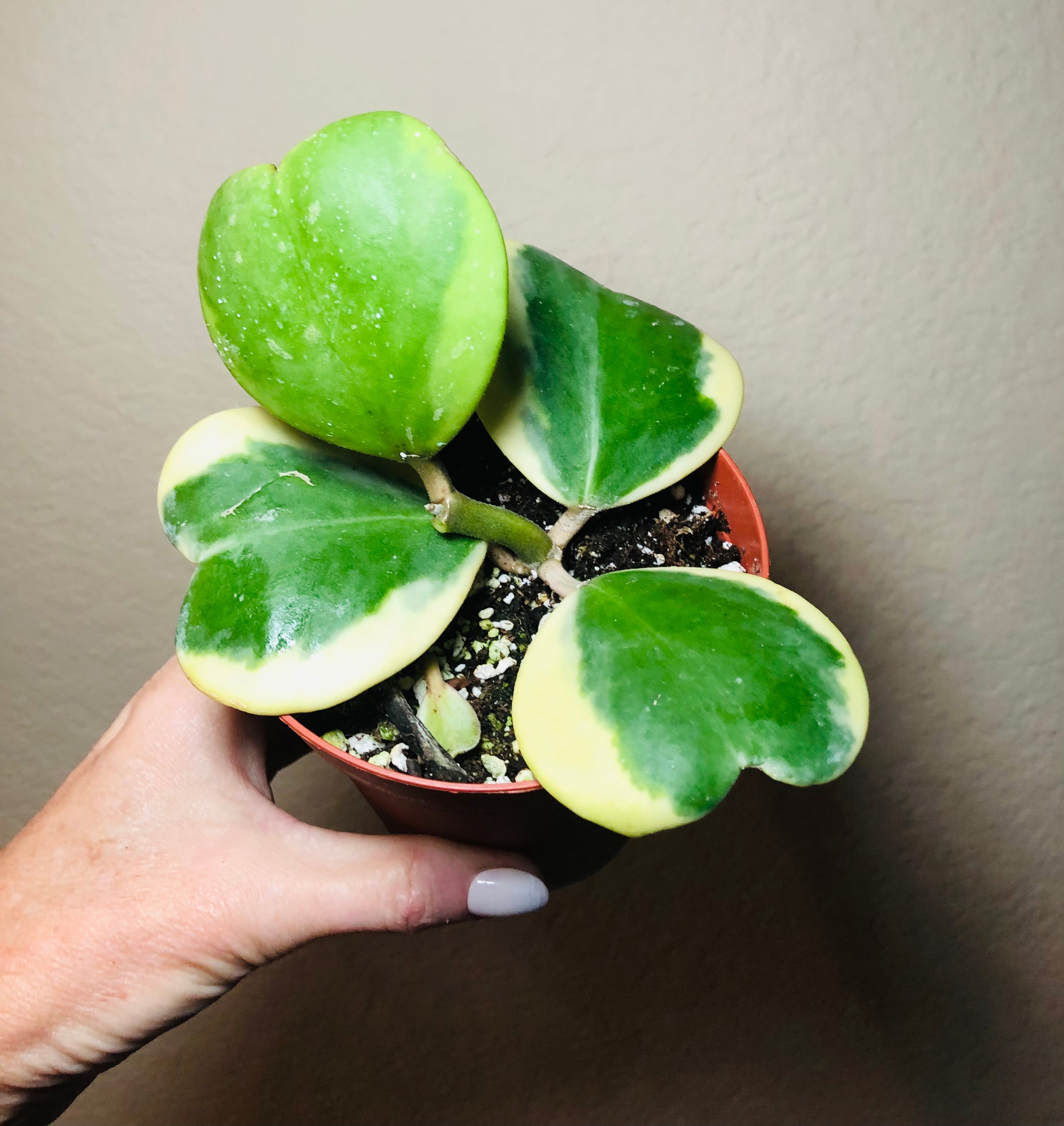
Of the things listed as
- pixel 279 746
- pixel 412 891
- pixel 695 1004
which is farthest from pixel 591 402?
pixel 695 1004

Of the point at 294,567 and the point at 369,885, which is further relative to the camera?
the point at 369,885

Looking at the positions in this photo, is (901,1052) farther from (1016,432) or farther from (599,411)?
(599,411)

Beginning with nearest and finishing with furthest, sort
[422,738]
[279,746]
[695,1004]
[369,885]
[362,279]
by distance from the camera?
[362,279]
[422,738]
[369,885]
[279,746]
[695,1004]

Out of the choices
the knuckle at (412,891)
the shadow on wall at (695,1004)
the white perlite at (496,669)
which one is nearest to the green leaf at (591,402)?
the white perlite at (496,669)

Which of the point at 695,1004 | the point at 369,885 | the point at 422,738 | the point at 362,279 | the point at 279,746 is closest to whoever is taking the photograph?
the point at 362,279

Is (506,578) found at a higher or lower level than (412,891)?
higher

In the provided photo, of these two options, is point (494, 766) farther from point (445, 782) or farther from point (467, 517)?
point (467, 517)

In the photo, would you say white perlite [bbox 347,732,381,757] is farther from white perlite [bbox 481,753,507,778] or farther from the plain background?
the plain background

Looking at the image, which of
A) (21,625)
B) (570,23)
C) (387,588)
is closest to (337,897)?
(387,588)
